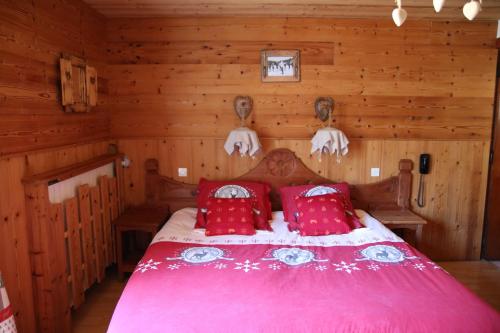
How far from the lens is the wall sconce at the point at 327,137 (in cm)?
318

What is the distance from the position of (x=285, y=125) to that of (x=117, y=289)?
2033mm

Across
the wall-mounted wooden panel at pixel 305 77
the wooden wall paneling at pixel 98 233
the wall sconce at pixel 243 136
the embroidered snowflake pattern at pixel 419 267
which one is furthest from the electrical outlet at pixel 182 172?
the embroidered snowflake pattern at pixel 419 267

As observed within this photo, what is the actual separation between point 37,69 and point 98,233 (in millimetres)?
1331

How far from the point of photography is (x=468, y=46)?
3379mm

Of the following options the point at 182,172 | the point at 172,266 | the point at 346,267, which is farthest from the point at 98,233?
the point at 346,267

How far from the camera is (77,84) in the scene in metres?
2.67

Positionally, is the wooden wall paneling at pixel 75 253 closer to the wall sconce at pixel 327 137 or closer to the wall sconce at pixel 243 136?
the wall sconce at pixel 243 136

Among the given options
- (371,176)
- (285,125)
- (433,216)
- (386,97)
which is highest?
(386,97)

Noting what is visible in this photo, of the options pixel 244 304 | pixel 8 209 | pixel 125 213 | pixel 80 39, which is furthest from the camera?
pixel 125 213

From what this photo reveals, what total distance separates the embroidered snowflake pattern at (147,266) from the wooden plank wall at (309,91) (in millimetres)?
1276

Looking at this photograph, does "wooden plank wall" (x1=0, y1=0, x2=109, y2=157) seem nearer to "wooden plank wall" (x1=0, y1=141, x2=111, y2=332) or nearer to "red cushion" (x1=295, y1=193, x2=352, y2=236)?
"wooden plank wall" (x1=0, y1=141, x2=111, y2=332)

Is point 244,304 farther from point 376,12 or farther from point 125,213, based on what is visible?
point 376,12

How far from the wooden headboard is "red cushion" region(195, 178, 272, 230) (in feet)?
0.48

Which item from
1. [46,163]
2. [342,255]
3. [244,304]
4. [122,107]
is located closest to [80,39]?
[122,107]
